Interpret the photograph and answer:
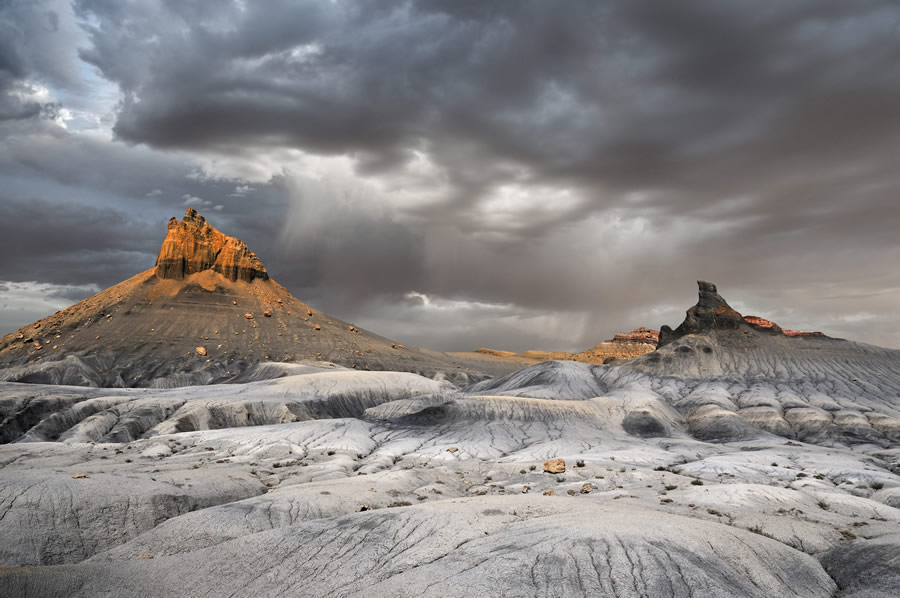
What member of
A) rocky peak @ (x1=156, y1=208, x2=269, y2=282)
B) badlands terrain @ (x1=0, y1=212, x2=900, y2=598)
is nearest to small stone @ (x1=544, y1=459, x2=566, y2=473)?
badlands terrain @ (x1=0, y1=212, x2=900, y2=598)

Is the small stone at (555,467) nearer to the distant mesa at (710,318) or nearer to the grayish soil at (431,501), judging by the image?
the grayish soil at (431,501)

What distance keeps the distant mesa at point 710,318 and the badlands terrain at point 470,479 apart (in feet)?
8.52

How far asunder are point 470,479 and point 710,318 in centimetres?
11193

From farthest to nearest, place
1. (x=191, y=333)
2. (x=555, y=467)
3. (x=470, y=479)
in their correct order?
(x=191, y=333), (x=555, y=467), (x=470, y=479)

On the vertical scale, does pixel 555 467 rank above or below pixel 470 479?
above

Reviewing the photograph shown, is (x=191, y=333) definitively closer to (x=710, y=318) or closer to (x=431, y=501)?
(x=710, y=318)

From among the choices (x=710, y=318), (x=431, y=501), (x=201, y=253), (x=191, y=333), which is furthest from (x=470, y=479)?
(x=201, y=253)

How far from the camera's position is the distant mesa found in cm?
12862

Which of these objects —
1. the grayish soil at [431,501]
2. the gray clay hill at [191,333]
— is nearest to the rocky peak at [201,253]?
the gray clay hill at [191,333]

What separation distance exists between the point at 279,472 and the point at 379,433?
1028 inches

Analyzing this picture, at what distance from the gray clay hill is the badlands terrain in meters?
2.46

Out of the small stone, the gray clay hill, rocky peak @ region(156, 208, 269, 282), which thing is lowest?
the small stone

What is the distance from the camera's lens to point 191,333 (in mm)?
150500

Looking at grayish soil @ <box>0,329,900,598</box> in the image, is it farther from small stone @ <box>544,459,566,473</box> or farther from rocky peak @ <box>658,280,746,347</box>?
rocky peak @ <box>658,280,746,347</box>
